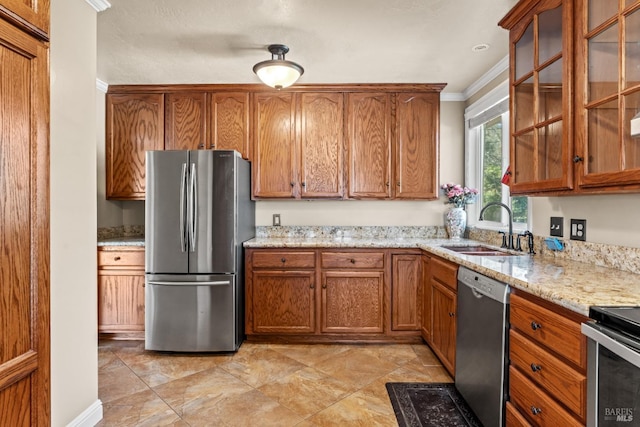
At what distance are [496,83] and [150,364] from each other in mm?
3627

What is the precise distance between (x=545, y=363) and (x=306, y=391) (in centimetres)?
147

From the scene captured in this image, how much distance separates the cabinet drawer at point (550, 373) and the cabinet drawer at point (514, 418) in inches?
7.3

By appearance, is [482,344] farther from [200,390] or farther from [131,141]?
[131,141]

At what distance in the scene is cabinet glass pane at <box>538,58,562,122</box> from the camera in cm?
170

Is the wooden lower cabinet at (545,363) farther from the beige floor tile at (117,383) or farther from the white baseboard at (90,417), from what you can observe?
the beige floor tile at (117,383)

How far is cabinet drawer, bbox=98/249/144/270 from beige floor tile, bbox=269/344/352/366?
4.55 ft

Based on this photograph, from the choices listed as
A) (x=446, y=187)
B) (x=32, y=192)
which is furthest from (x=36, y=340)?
(x=446, y=187)

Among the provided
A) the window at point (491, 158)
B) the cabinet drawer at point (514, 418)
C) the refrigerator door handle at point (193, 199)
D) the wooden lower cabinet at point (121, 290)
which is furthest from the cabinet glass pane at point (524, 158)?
the wooden lower cabinet at point (121, 290)

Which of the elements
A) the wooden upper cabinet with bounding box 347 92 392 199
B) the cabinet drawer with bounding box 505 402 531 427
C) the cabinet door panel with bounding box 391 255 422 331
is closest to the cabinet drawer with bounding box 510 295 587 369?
the cabinet drawer with bounding box 505 402 531 427

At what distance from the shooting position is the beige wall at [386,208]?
361cm

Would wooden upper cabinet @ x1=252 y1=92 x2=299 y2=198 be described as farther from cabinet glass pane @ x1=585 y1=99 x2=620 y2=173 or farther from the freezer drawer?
cabinet glass pane @ x1=585 y1=99 x2=620 y2=173

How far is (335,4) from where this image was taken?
2.04 m

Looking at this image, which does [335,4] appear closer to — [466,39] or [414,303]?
[466,39]

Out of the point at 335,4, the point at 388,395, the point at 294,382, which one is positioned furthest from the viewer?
the point at 294,382
